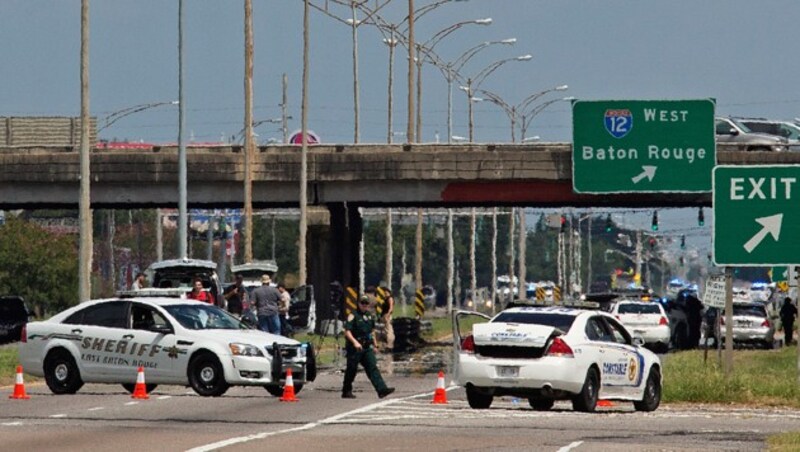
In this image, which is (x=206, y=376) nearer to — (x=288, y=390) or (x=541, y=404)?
(x=288, y=390)

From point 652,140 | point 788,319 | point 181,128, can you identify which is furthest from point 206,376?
point 788,319

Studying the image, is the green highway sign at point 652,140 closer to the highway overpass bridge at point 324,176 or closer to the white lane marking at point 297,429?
the highway overpass bridge at point 324,176

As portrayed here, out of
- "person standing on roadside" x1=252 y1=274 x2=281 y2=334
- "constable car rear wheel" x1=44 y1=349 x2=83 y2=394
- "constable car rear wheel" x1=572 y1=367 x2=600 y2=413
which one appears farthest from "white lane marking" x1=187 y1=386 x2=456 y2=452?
"person standing on roadside" x1=252 y1=274 x2=281 y2=334

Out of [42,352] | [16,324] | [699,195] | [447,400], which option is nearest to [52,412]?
[42,352]

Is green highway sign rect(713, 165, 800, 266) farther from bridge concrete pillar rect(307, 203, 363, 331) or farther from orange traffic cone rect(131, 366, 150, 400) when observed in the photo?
bridge concrete pillar rect(307, 203, 363, 331)

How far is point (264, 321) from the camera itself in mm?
41688

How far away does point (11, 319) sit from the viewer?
60.5 m

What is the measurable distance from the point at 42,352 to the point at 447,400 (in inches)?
243

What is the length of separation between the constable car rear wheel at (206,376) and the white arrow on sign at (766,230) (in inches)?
371

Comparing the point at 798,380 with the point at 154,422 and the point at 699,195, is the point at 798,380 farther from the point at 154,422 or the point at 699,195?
the point at 699,195

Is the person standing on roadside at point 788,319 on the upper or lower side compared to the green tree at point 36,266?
lower

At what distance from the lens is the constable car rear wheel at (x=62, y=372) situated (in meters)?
32.0

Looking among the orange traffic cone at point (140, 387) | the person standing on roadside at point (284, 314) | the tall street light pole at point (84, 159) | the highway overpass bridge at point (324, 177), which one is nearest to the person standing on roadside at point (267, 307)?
the person standing on roadside at point (284, 314)

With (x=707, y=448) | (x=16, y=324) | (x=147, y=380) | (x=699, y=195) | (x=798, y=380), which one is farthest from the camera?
(x=699, y=195)
